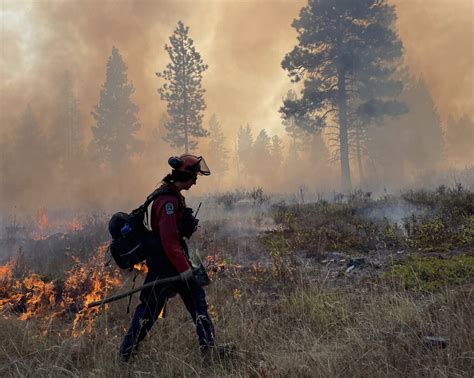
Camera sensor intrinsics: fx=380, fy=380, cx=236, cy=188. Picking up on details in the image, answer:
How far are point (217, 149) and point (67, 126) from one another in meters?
25.4

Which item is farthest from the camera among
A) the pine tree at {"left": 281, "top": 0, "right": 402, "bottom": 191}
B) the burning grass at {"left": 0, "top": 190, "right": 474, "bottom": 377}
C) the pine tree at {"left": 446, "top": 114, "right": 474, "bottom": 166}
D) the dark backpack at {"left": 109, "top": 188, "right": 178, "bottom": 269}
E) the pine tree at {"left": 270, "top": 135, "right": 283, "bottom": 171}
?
the pine tree at {"left": 270, "top": 135, "right": 283, "bottom": 171}

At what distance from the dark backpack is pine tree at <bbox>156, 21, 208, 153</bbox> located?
2924cm

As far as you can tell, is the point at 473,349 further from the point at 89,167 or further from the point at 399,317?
the point at 89,167

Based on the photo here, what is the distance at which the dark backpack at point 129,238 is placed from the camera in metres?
3.74

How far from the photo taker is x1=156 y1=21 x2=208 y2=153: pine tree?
3269cm

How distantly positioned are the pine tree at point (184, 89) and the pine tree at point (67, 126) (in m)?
16.8

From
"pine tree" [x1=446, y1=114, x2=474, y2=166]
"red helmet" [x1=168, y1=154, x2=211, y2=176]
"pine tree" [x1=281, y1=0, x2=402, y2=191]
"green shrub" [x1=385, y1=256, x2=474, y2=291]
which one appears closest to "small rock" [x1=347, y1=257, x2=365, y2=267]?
"green shrub" [x1=385, y1=256, x2=474, y2=291]

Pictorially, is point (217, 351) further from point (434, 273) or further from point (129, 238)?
point (434, 273)

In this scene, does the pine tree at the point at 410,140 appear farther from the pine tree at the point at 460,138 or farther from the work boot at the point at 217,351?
the work boot at the point at 217,351

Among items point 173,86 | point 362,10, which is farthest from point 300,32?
point 173,86

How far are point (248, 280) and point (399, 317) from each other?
2948mm

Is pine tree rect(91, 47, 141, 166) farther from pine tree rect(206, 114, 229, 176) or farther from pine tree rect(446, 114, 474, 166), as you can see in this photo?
pine tree rect(446, 114, 474, 166)

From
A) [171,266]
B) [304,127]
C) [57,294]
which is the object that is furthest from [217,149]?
[171,266]

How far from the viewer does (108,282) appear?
6.72 m
